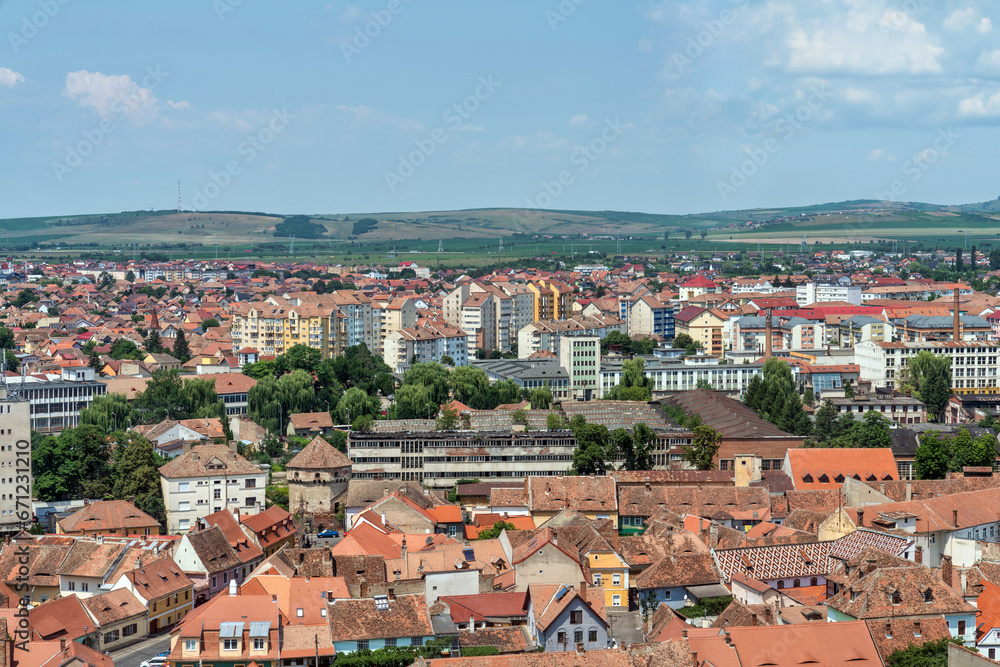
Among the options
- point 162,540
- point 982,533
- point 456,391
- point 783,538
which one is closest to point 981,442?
point 982,533

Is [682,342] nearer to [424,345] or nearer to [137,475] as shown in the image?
[424,345]

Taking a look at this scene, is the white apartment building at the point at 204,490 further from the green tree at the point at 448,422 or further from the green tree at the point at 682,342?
the green tree at the point at 682,342

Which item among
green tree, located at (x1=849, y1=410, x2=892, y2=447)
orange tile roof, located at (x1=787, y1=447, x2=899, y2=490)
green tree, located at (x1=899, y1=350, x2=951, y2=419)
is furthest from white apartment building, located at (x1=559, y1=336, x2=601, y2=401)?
orange tile roof, located at (x1=787, y1=447, x2=899, y2=490)

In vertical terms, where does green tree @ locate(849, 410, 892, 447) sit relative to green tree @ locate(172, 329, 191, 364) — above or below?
below

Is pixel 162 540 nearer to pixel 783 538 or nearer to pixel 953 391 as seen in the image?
pixel 783 538

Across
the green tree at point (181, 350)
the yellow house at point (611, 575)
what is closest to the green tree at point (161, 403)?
the green tree at point (181, 350)

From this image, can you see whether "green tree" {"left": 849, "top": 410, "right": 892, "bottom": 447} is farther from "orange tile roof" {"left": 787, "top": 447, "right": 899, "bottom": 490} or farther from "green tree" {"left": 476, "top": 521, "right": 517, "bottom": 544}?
"green tree" {"left": 476, "top": 521, "right": 517, "bottom": 544}
